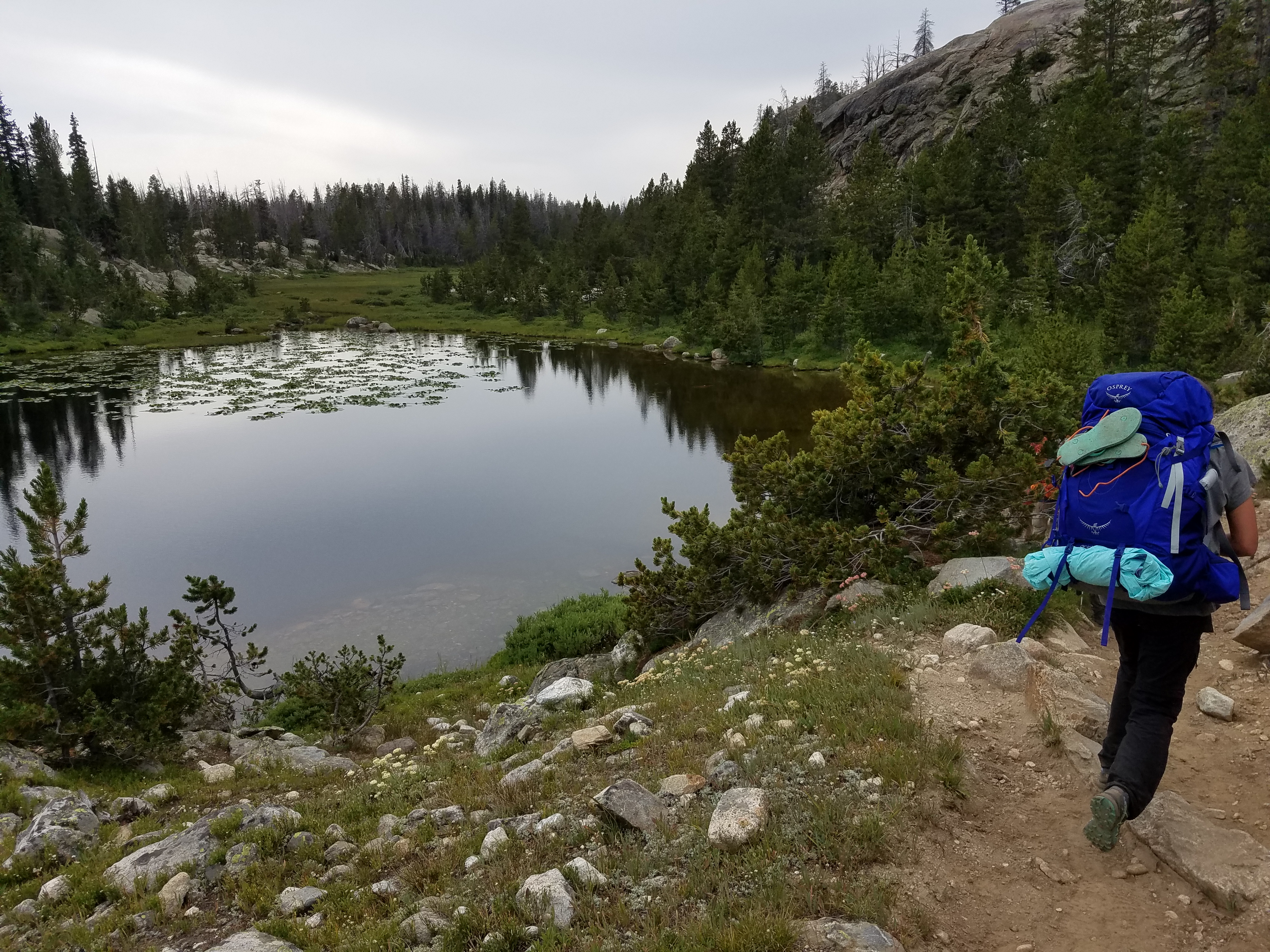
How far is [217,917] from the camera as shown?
539 centimetres

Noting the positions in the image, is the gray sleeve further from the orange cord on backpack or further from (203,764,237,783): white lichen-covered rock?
(203,764,237,783): white lichen-covered rock

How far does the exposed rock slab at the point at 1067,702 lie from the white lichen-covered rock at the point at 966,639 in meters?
0.73

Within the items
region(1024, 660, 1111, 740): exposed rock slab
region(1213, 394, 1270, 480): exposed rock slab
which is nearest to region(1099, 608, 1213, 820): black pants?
region(1024, 660, 1111, 740): exposed rock slab

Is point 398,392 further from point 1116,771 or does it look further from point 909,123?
point 909,123

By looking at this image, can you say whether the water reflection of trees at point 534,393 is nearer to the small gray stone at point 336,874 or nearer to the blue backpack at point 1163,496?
the small gray stone at point 336,874

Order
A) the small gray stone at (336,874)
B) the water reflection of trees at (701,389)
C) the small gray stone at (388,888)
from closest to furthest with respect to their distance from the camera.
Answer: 1. the small gray stone at (388,888)
2. the small gray stone at (336,874)
3. the water reflection of trees at (701,389)

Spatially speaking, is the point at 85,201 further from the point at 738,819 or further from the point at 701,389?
the point at 738,819

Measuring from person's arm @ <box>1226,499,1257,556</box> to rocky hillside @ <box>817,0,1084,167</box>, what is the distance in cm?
7957

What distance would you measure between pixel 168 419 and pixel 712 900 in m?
42.7

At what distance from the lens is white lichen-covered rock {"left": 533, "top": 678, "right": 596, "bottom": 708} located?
32.9 ft

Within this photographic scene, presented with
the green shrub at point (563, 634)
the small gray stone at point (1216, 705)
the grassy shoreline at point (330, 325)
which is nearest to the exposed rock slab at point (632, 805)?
the small gray stone at point (1216, 705)

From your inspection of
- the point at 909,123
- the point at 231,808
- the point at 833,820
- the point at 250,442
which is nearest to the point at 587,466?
the point at 250,442

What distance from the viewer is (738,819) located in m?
4.63

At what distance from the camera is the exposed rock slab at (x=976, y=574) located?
8531 millimetres
